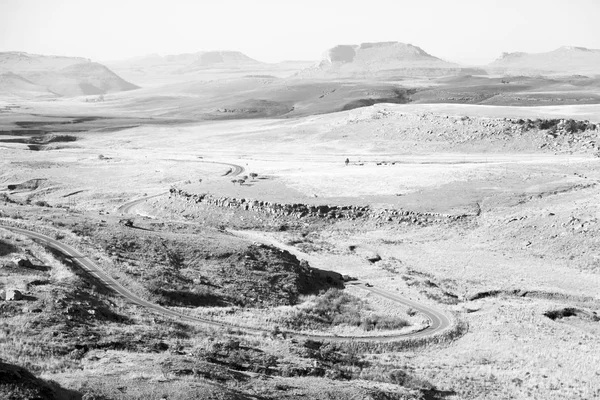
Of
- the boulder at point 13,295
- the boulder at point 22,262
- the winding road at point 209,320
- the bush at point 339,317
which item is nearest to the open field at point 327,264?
the bush at point 339,317

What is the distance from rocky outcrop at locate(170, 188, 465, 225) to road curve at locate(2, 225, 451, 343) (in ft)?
59.3

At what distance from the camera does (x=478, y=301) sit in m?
41.0

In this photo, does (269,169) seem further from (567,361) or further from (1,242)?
(567,361)

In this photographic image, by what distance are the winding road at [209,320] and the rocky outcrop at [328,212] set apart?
696 inches

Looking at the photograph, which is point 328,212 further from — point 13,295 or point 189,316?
point 13,295

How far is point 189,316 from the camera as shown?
32938mm

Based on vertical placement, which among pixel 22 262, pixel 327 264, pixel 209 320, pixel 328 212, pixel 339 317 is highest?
pixel 22 262

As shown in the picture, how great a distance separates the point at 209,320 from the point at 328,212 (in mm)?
30938

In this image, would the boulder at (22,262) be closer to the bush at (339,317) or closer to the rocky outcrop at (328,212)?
the bush at (339,317)

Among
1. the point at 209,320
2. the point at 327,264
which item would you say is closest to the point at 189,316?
the point at 209,320

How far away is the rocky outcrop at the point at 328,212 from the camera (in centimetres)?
5997

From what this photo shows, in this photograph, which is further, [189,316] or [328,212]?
[328,212]

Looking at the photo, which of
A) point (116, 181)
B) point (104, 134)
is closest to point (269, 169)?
point (116, 181)

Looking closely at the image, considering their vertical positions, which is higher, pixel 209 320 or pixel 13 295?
pixel 13 295
